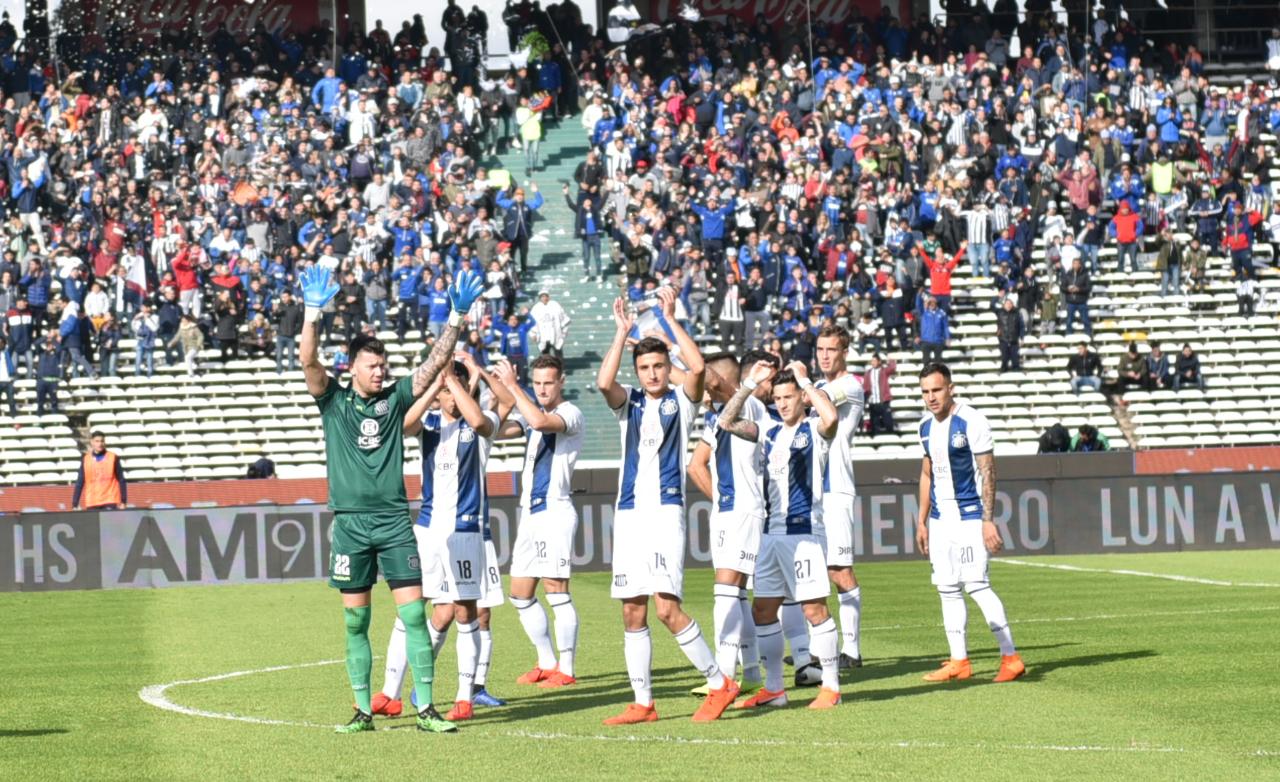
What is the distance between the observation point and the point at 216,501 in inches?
1289

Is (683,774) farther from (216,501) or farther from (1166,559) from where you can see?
(216,501)

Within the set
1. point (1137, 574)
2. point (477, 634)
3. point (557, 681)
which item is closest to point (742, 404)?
point (477, 634)

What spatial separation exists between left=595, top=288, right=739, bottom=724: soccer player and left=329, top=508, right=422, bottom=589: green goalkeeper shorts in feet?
4.20

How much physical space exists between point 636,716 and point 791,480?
199cm

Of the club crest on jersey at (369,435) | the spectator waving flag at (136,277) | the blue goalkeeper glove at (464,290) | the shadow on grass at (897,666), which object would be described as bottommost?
the shadow on grass at (897,666)

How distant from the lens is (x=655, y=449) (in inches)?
461

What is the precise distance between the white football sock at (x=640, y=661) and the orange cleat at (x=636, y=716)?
0.03 m

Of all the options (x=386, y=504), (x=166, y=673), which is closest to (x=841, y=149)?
(x=166, y=673)

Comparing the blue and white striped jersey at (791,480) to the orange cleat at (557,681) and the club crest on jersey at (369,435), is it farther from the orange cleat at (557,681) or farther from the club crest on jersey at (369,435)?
the club crest on jersey at (369,435)

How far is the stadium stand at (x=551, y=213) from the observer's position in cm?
3544

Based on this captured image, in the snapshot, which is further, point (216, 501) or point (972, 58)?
point (972, 58)

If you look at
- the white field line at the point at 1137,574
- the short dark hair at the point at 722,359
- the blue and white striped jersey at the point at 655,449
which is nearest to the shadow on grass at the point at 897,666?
the short dark hair at the point at 722,359

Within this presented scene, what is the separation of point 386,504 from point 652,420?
5.58 feet

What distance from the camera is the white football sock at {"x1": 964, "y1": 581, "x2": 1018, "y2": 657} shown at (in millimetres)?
13539
